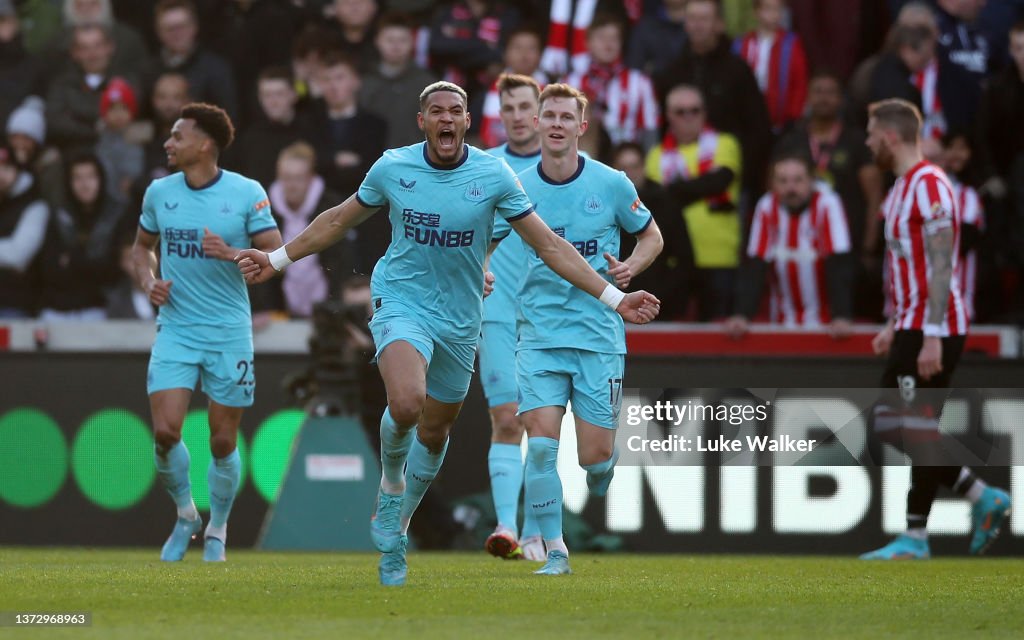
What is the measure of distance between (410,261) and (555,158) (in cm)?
142

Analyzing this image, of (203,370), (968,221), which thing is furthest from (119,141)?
(968,221)

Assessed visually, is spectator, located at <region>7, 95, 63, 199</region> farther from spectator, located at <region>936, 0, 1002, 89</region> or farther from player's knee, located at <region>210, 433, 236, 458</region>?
spectator, located at <region>936, 0, 1002, 89</region>

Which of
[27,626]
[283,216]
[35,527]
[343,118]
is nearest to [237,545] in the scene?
[35,527]

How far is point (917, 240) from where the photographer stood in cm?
1089

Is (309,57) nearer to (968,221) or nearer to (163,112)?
(163,112)

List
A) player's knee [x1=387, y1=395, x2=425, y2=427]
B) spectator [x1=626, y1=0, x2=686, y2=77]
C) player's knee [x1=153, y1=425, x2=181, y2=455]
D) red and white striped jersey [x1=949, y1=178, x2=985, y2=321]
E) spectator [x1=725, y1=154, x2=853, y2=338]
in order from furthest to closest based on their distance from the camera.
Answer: spectator [x1=626, y1=0, x2=686, y2=77] → red and white striped jersey [x1=949, y1=178, x2=985, y2=321] → spectator [x1=725, y1=154, x2=853, y2=338] → player's knee [x1=153, y1=425, x2=181, y2=455] → player's knee [x1=387, y1=395, x2=425, y2=427]

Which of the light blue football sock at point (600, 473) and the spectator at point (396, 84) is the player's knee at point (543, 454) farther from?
the spectator at point (396, 84)

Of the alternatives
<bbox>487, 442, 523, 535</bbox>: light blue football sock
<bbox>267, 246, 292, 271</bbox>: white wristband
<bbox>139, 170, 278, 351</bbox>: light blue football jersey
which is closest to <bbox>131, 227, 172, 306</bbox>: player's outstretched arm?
<bbox>139, 170, 278, 351</bbox>: light blue football jersey

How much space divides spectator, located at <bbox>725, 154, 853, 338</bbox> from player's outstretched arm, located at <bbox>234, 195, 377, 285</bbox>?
536 centimetres

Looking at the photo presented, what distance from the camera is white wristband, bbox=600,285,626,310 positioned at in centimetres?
773

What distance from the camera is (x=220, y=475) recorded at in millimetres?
10406

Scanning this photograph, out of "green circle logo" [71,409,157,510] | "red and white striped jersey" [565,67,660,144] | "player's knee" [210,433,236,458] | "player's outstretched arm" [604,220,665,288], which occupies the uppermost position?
"red and white striped jersey" [565,67,660,144]

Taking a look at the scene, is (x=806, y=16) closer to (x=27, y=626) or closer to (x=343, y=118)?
(x=343, y=118)

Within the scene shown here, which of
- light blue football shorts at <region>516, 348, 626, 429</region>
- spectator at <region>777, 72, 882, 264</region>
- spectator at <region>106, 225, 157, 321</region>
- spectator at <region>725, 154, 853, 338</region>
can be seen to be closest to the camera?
light blue football shorts at <region>516, 348, 626, 429</region>
